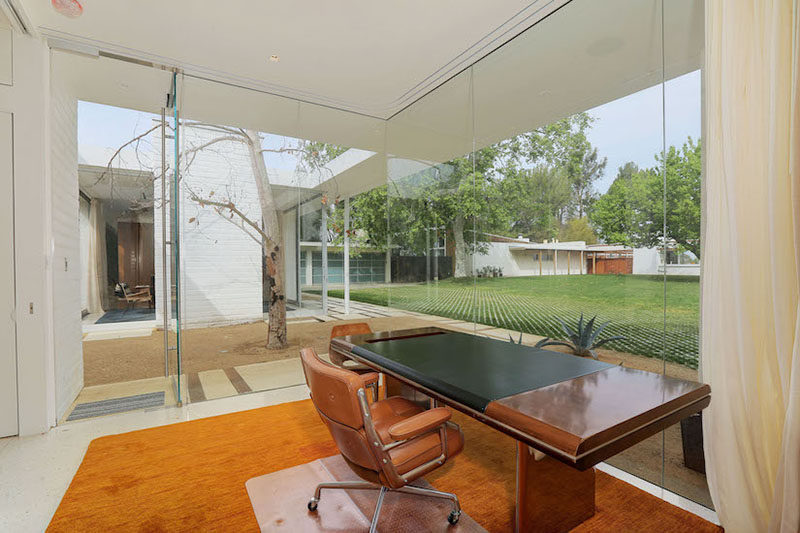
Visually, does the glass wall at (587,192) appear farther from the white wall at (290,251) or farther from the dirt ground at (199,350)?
the white wall at (290,251)

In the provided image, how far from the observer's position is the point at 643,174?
7.86 ft

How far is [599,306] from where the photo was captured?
2.69 meters

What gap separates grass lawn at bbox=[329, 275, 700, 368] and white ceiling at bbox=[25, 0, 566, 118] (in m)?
2.12

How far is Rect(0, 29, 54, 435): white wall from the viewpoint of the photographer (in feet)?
9.43

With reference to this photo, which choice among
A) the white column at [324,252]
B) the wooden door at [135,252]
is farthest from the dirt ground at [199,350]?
the wooden door at [135,252]

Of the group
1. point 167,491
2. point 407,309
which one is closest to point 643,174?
point 407,309

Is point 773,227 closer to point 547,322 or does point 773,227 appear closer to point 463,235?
point 547,322

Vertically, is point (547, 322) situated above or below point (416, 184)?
below

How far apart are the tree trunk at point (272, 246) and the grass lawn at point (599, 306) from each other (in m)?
1.83

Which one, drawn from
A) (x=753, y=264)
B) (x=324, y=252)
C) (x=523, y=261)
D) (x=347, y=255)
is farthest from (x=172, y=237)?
(x=753, y=264)

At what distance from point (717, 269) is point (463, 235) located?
7.48ft

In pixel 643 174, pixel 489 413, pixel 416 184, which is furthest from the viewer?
pixel 416 184

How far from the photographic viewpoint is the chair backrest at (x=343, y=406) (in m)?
1.52

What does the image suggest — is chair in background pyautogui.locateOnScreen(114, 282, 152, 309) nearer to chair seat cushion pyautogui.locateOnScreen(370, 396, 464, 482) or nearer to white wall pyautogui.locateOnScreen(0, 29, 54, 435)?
white wall pyautogui.locateOnScreen(0, 29, 54, 435)
